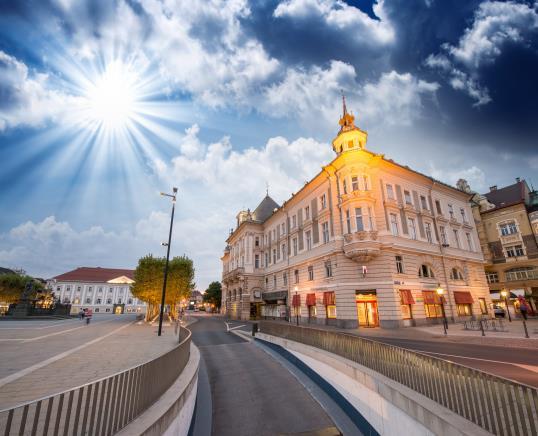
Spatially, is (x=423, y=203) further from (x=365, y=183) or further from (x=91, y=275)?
(x=91, y=275)

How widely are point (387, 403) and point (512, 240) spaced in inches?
1823

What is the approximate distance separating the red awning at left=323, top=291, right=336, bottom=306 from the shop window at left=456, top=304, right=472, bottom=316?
46.5 feet

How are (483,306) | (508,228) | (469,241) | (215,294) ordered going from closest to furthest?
1. (483,306)
2. (469,241)
3. (508,228)
4. (215,294)

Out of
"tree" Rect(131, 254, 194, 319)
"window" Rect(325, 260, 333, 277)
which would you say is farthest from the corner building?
"tree" Rect(131, 254, 194, 319)

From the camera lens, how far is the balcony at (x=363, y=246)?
2445 centimetres

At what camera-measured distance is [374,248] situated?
24.5 meters

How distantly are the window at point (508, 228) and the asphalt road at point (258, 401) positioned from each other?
145ft

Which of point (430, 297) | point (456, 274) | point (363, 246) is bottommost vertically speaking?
point (430, 297)

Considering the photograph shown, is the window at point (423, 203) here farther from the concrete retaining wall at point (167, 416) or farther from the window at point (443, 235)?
the concrete retaining wall at point (167, 416)

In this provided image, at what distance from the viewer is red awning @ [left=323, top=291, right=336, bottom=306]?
26.6 metres

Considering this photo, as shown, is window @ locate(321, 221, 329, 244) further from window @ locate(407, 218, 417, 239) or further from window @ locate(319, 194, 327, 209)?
window @ locate(407, 218, 417, 239)

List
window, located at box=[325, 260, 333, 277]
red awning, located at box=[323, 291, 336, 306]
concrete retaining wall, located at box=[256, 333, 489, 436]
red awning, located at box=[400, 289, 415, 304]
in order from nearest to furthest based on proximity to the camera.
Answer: concrete retaining wall, located at box=[256, 333, 489, 436] → red awning, located at box=[400, 289, 415, 304] → red awning, located at box=[323, 291, 336, 306] → window, located at box=[325, 260, 333, 277]

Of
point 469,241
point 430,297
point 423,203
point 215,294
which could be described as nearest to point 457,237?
point 469,241

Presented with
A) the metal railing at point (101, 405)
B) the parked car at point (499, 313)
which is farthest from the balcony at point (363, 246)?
the parked car at point (499, 313)
